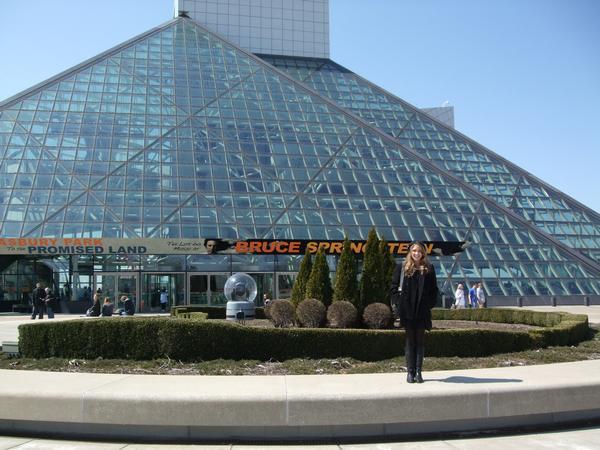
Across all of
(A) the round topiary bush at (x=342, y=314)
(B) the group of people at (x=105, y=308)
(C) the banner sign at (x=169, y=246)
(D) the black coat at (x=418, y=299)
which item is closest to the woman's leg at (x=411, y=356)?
(D) the black coat at (x=418, y=299)

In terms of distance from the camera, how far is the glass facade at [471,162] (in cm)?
3981

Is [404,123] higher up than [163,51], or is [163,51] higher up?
[163,51]

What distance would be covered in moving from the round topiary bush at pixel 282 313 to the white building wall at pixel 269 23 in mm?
46883

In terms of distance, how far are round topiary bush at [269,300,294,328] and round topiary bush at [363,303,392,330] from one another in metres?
2.06

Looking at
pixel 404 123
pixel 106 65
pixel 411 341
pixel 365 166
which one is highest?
pixel 106 65

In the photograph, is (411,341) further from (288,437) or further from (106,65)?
(106,65)

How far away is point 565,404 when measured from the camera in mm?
7527

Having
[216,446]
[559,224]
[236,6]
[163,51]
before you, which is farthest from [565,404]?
[236,6]

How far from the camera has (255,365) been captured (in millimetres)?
10438

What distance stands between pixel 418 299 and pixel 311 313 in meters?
6.68

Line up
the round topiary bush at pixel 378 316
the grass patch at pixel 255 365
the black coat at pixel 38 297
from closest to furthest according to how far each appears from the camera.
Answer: the grass patch at pixel 255 365 → the round topiary bush at pixel 378 316 → the black coat at pixel 38 297

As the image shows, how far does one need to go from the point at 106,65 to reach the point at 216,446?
141 feet

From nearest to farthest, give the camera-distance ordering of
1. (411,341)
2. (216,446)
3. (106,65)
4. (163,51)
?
(216,446) < (411,341) < (106,65) < (163,51)

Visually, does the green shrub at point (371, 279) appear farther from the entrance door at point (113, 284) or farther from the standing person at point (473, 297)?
the entrance door at point (113, 284)
